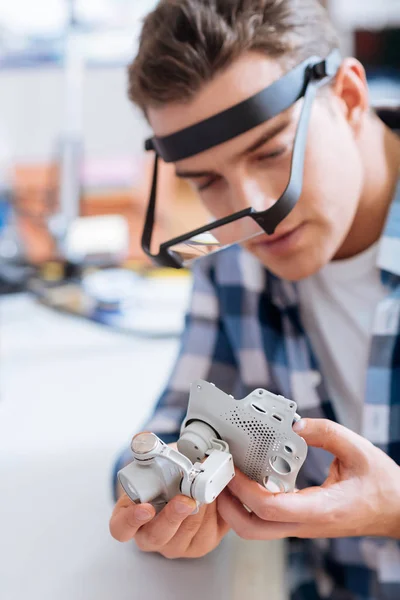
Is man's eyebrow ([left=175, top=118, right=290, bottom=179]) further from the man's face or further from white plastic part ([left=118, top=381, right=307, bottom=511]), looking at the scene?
white plastic part ([left=118, top=381, right=307, bottom=511])

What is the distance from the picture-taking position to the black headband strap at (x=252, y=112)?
62 centimetres

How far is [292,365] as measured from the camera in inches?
32.3

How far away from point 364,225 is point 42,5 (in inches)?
46.3

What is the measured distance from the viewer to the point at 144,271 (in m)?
1.70

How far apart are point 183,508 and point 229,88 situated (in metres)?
0.46

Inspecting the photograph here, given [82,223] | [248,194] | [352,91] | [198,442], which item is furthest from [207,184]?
[82,223]

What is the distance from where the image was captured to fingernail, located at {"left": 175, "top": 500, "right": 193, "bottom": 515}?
1.40ft

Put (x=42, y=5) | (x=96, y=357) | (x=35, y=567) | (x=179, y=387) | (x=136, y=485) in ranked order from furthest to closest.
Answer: (x=42, y=5), (x=96, y=357), (x=179, y=387), (x=35, y=567), (x=136, y=485)

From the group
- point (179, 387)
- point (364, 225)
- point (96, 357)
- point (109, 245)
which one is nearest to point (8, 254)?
point (109, 245)

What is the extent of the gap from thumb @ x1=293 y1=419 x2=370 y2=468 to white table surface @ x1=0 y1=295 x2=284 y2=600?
0.17 meters

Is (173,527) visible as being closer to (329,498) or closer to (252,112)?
(329,498)

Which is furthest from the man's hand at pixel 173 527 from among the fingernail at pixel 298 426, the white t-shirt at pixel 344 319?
the white t-shirt at pixel 344 319

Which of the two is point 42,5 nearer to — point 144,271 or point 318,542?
point 144,271

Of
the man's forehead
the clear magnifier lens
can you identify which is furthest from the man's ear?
the clear magnifier lens
